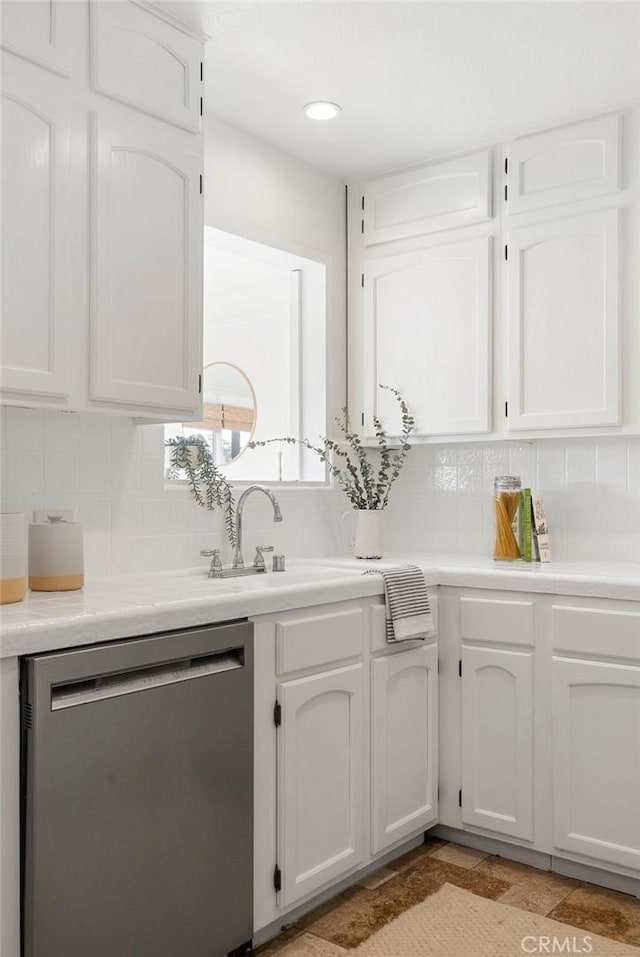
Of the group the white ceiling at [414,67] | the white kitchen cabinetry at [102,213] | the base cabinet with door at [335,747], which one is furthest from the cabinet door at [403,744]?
the white ceiling at [414,67]

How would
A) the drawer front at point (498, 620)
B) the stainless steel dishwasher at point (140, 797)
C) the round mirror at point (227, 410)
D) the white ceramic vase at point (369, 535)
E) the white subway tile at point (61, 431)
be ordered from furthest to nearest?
1. the round mirror at point (227, 410)
2. the white ceramic vase at point (369, 535)
3. the drawer front at point (498, 620)
4. the white subway tile at point (61, 431)
5. the stainless steel dishwasher at point (140, 797)

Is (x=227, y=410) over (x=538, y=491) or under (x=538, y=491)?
over

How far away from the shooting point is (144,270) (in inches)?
88.8

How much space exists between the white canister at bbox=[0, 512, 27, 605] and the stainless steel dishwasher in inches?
11.9

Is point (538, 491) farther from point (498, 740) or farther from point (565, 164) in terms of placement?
point (565, 164)

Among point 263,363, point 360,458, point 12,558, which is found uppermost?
point 263,363

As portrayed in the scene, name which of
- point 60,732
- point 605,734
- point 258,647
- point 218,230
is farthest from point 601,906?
point 218,230

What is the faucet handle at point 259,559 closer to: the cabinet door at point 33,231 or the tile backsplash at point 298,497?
the tile backsplash at point 298,497

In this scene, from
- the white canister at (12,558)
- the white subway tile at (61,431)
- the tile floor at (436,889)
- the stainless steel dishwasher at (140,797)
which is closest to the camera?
the stainless steel dishwasher at (140,797)

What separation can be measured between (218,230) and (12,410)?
109cm

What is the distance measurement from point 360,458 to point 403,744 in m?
1.16

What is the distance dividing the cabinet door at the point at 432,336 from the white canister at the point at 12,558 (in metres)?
1.77

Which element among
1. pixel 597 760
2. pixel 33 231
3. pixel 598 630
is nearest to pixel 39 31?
pixel 33 231

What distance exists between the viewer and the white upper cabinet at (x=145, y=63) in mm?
2150
